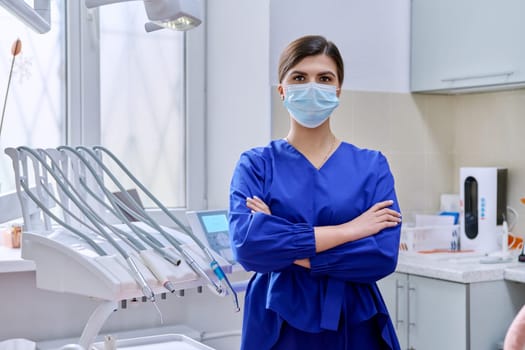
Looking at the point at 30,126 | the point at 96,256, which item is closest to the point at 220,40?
the point at 30,126

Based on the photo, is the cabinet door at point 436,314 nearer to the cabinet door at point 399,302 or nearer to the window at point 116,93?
the cabinet door at point 399,302

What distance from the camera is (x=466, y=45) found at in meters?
3.21

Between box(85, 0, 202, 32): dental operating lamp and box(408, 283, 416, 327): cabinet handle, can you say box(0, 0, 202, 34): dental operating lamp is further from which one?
box(408, 283, 416, 327): cabinet handle

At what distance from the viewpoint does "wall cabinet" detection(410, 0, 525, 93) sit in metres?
3.00

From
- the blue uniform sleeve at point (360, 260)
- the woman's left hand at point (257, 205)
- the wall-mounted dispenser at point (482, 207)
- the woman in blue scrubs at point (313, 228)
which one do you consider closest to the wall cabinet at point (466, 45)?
the wall-mounted dispenser at point (482, 207)

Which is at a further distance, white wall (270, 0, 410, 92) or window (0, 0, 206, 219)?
white wall (270, 0, 410, 92)

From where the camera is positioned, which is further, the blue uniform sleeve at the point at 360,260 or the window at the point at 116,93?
the window at the point at 116,93

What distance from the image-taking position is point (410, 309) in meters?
Answer: 2.99

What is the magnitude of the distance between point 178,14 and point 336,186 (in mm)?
838

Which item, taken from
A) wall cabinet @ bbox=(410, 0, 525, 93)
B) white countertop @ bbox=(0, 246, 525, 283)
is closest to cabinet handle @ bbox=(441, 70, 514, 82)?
wall cabinet @ bbox=(410, 0, 525, 93)

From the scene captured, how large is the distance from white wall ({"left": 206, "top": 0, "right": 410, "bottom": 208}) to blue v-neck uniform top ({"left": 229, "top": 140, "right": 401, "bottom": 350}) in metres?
1.05

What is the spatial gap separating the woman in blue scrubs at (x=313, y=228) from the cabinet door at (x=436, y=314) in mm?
1020

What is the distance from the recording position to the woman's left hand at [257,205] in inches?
71.6

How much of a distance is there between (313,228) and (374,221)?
0.16 metres
